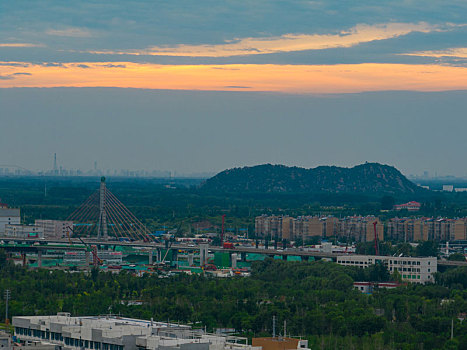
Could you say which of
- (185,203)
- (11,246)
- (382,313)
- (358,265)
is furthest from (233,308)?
(185,203)

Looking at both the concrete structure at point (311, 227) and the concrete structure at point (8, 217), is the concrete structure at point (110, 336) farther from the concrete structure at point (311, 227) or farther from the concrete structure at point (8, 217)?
the concrete structure at point (8, 217)

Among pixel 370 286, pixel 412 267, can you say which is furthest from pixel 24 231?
pixel 370 286

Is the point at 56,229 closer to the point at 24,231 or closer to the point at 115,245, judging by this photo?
the point at 24,231

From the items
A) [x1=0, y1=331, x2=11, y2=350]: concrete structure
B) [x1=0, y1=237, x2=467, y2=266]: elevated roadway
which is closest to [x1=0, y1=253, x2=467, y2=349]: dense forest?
[x1=0, y1=331, x2=11, y2=350]: concrete structure

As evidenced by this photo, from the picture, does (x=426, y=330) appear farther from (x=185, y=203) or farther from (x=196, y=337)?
(x=185, y=203)

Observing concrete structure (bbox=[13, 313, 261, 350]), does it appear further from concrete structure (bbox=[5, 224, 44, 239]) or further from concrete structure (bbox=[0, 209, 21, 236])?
concrete structure (bbox=[0, 209, 21, 236])
